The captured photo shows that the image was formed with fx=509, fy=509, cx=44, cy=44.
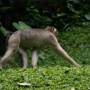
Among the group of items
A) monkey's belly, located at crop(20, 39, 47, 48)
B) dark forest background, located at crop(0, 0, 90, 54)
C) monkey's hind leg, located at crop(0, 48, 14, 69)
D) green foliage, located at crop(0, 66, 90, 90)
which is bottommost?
green foliage, located at crop(0, 66, 90, 90)

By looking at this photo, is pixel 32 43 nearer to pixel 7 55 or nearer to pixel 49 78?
pixel 7 55

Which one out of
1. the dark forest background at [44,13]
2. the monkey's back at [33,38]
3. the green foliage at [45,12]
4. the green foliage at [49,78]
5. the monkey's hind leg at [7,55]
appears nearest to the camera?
the green foliage at [49,78]

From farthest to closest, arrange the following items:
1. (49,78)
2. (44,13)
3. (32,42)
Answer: (44,13) < (32,42) < (49,78)

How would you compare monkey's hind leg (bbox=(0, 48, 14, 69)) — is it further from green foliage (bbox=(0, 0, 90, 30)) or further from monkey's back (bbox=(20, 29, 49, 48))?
green foliage (bbox=(0, 0, 90, 30))

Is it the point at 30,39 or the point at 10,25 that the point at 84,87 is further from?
the point at 10,25

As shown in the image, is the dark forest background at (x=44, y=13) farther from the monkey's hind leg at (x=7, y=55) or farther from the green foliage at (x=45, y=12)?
the monkey's hind leg at (x=7, y=55)

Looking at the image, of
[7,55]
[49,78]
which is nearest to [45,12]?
[7,55]

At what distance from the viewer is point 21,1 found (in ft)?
39.8

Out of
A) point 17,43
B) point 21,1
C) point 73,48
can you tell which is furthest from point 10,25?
point 17,43

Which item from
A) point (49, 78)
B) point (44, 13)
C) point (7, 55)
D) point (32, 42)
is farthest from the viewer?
point (44, 13)

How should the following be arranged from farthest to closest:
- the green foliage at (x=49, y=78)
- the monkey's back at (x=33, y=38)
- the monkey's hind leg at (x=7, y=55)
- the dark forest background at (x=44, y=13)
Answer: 1. the dark forest background at (x=44, y=13)
2. the monkey's back at (x=33, y=38)
3. the monkey's hind leg at (x=7, y=55)
4. the green foliage at (x=49, y=78)

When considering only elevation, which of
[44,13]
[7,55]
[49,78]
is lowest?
[49,78]

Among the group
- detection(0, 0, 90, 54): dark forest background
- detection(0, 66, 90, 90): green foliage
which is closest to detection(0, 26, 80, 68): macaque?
detection(0, 66, 90, 90): green foliage

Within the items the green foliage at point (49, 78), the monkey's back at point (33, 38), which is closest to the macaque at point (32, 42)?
the monkey's back at point (33, 38)
